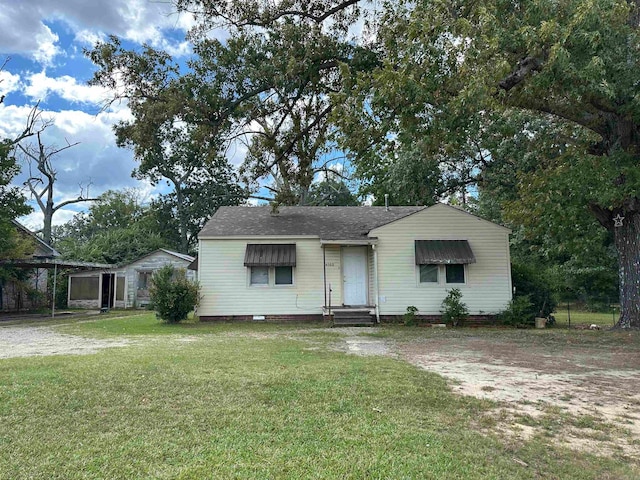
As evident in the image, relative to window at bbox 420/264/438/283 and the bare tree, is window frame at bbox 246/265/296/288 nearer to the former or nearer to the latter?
window at bbox 420/264/438/283

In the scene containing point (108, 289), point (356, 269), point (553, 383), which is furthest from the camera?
point (108, 289)

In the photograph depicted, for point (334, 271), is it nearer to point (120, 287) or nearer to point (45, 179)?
point (120, 287)

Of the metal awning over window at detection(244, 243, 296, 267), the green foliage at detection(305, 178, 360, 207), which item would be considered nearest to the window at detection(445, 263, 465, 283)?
the metal awning over window at detection(244, 243, 296, 267)

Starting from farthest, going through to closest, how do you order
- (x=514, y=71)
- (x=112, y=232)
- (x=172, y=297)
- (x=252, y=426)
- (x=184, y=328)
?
1. (x=112, y=232)
2. (x=172, y=297)
3. (x=184, y=328)
4. (x=514, y=71)
5. (x=252, y=426)

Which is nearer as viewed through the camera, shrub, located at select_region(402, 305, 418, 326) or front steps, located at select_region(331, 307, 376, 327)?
shrub, located at select_region(402, 305, 418, 326)

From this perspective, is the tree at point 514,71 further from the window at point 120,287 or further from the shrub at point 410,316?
the window at point 120,287

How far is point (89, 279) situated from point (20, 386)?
20322 millimetres

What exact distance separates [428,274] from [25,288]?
1882 cm

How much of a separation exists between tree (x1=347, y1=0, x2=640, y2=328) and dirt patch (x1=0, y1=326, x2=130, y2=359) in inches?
294

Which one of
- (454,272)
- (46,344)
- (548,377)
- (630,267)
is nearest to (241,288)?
(46,344)

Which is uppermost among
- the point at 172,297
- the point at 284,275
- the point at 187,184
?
the point at 187,184

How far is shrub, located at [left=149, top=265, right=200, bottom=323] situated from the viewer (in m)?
13.7

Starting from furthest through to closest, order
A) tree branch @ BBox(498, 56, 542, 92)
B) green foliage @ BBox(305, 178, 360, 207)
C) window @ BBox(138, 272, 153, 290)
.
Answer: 1. green foliage @ BBox(305, 178, 360, 207)
2. window @ BBox(138, 272, 153, 290)
3. tree branch @ BBox(498, 56, 542, 92)

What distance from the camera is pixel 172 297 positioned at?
13.7m
